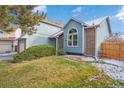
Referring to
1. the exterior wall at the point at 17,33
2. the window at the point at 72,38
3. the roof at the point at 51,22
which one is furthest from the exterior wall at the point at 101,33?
the exterior wall at the point at 17,33

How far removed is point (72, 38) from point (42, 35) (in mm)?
704

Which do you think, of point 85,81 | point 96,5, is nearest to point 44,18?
point 96,5

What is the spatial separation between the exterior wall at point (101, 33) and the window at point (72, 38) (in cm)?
52

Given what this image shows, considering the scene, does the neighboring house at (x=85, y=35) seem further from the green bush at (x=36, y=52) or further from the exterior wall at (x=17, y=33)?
the exterior wall at (x=17, y=33)

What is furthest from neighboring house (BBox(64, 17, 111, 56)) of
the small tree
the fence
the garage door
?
the garage door

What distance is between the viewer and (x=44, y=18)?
18.1 feet

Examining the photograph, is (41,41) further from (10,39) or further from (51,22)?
(10,39)

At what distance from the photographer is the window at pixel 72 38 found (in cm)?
574

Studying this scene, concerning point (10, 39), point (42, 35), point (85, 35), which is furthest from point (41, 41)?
point (85, 35)

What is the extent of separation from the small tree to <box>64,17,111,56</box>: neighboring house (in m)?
0.71

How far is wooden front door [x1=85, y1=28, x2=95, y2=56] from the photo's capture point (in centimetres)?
555

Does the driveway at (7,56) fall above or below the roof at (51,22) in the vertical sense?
below

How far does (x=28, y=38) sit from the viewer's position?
5.55 metres
